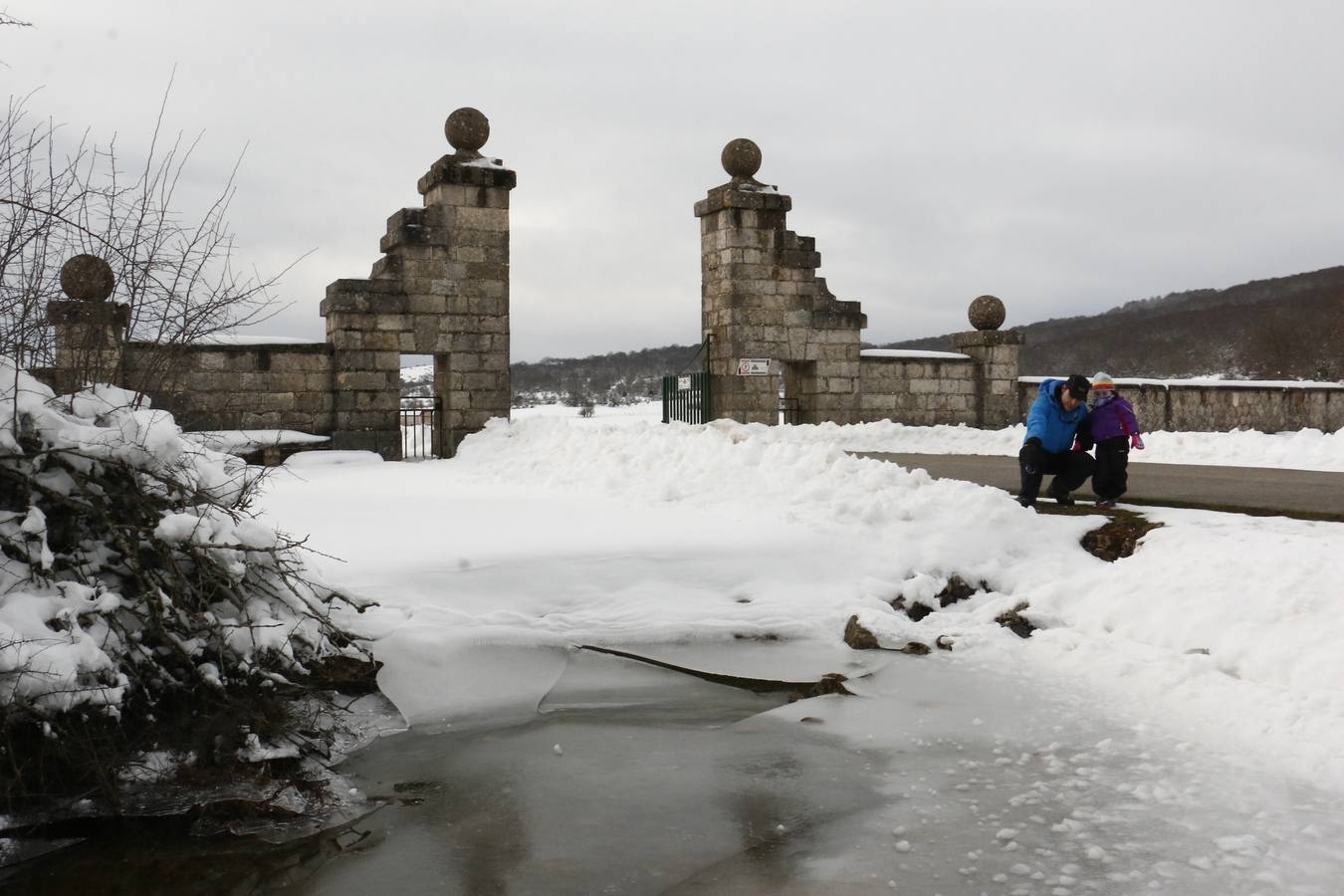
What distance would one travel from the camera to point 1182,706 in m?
5.38

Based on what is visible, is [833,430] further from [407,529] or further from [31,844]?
[31,844]

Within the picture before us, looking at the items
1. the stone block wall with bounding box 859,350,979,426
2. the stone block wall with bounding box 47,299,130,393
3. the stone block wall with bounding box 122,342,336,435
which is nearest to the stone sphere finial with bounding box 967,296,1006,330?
the stone block wall with bounding box 859,350,979,426

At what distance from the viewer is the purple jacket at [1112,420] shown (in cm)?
855

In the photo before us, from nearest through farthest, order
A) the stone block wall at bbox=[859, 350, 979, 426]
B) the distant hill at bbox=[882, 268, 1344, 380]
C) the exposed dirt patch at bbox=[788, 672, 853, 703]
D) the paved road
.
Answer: the exposed dirt patch at bbox=[788, 672, 853, 703]
the paved road
the stone block wall at bbox=[859, 350, 979, 426]
the distant hill at bbox=[882, 268, 1344, 380]

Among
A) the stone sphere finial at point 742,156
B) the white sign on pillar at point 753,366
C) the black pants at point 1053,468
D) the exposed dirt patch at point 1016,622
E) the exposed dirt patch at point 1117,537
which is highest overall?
the stone sphere finial at point 742,156

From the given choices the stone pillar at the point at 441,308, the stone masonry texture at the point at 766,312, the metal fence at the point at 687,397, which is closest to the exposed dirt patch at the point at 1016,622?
the stone masonry texture at the point at 766,312

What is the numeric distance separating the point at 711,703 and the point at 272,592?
7.94 feet

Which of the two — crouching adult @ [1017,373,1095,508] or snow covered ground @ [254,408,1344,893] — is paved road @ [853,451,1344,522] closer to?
crouching adult @ [1017,373,1095,508]

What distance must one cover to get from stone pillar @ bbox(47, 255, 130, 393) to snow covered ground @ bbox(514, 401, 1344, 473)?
26.5ft

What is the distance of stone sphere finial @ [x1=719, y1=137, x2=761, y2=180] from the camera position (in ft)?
53.9

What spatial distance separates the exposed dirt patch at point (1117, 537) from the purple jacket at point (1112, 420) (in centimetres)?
78

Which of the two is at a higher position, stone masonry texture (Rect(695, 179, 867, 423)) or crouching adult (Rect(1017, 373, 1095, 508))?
stone masonry texture (Rect(695, 179, 867, 423))

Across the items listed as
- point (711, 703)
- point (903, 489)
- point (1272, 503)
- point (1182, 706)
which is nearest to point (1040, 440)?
point (903, 489)

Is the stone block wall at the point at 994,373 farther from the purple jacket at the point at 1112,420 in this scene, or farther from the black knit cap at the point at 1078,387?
the black knit cap at the point at 1078,387
